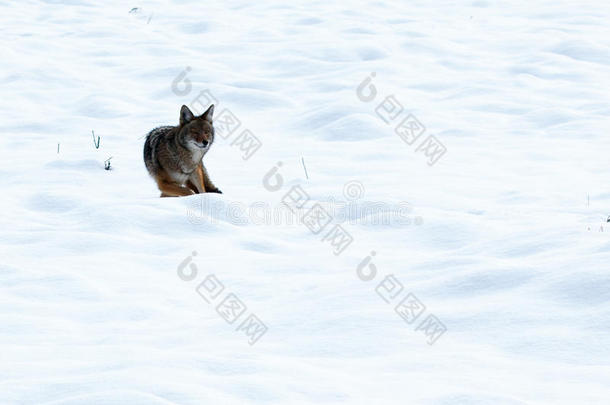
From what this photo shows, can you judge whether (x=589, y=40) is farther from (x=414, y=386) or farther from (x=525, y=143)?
(x=414, y=386)

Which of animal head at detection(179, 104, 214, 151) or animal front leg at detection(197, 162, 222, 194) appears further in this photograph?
animal front leg at detection(197, 162, 222, 194)

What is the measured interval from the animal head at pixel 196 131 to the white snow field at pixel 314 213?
0.54 metres

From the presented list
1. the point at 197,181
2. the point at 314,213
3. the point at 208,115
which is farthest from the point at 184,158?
the point at 314,213

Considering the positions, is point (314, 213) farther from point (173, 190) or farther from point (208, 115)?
point (208, 115)

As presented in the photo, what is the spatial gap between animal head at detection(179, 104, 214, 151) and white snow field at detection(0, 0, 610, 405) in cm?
54

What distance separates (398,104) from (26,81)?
17.2 ft

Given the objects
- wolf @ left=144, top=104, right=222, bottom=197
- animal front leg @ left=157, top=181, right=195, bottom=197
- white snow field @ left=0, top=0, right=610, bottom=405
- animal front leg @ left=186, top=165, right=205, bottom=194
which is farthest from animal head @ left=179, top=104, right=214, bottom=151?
white snow field @ left=0, top=0, right=610, bottom=405

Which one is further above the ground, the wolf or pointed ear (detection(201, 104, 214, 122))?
pointed ear (detection(201, 104, 214, 122))

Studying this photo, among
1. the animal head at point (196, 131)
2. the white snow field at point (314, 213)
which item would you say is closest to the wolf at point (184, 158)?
the animal head at point (196, 131)

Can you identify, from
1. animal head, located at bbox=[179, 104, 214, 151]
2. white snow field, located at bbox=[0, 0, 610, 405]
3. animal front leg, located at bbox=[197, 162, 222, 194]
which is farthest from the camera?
animal front leg, located at bbox=[197, 162, 222, 194]

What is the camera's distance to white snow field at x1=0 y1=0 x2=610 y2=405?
3.86 metres

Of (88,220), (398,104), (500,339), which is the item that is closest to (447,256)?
(500,339)

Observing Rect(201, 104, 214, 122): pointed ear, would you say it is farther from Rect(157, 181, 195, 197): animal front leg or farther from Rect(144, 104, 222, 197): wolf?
Rect(157, 181, 195, 197): animal front leg

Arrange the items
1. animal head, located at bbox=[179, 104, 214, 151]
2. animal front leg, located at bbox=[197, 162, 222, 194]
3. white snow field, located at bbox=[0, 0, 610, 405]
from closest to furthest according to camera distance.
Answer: white snow field, located at bbox=[0, 0, 610, 405]
animal head, located at bbox=[179, 104, 214, 151]
animal front leg, located at bbox=[197, 162, 222, 194]
